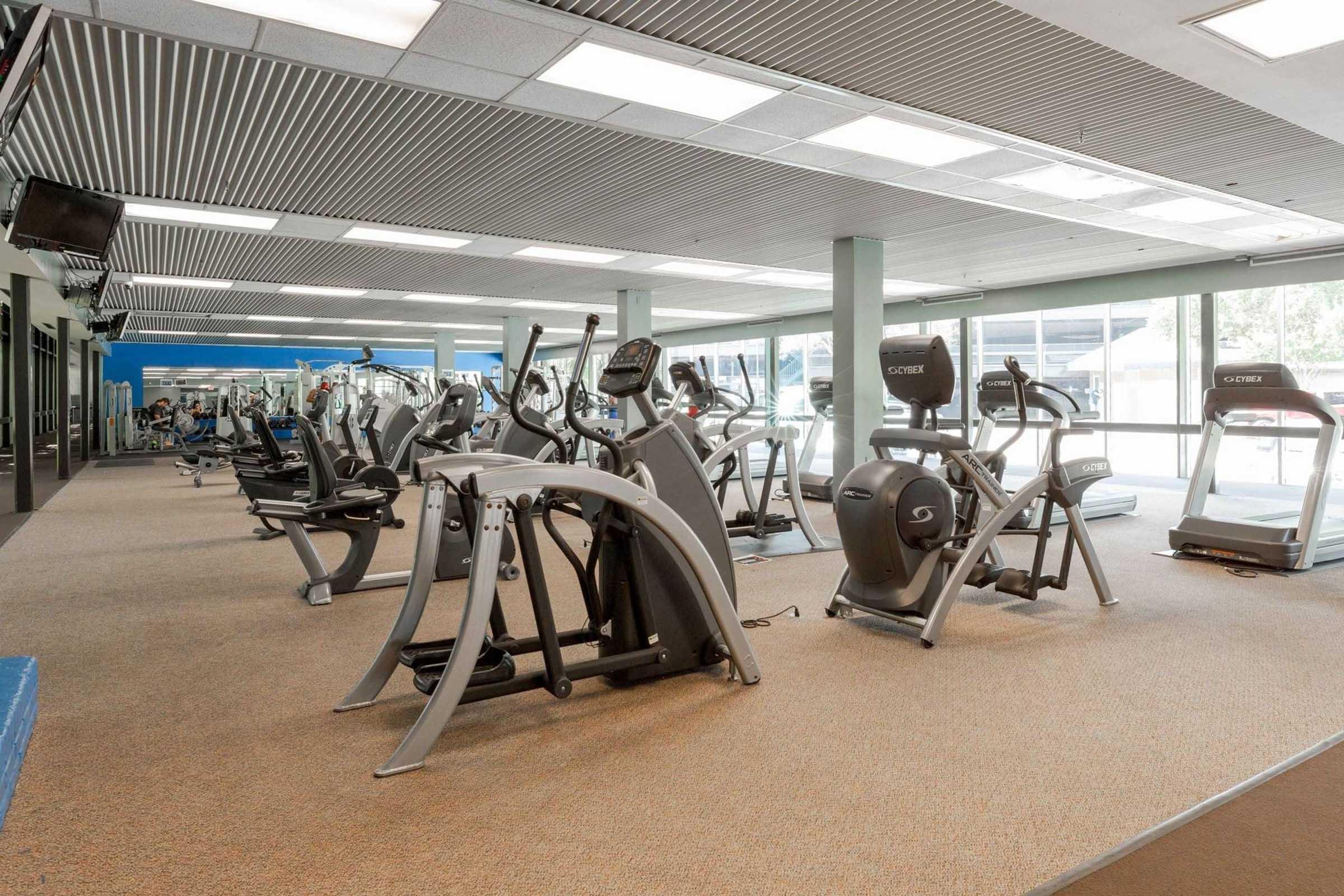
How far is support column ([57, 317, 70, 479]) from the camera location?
1079 cm

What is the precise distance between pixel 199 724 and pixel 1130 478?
11727mm

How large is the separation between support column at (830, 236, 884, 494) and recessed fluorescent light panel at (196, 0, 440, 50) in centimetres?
573

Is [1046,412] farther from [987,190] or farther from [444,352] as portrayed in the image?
[444,352]

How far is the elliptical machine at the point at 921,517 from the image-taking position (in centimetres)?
380

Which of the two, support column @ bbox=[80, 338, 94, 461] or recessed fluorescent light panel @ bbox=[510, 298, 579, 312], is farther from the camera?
support column @ bbox=[80, 338, 94, 461]

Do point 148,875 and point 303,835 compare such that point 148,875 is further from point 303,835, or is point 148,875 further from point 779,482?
point 779,482

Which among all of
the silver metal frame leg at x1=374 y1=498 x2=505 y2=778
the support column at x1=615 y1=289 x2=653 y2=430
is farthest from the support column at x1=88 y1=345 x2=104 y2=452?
the silver metal frame leg at x1=374 y1=498 x2=505 y2=778

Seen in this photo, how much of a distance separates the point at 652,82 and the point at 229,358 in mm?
19378

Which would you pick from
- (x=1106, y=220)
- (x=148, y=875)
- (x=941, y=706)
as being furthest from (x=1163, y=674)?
(x=1106, y=220)

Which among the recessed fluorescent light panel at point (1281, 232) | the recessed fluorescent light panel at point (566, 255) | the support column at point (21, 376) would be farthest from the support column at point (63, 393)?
the recessed fluorescent light panel at point (1281, 232)

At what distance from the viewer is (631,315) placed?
12164 mm

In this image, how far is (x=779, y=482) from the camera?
32.8ft

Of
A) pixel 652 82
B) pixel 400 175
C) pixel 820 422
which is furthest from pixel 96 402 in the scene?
pixel 652 82

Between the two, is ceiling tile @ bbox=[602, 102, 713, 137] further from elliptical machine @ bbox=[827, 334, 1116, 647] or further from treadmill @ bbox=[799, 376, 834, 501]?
treadmill @ bbox=[799, 376, 834, 501]
